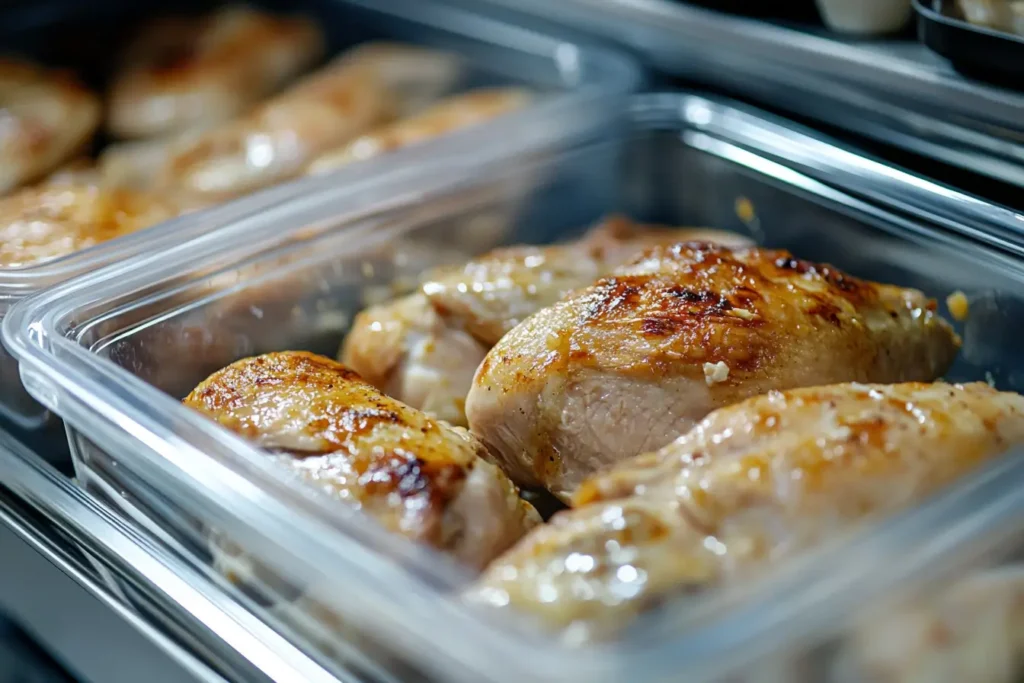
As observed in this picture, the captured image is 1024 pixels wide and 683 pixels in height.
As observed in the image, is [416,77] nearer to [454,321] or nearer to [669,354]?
[454,321]

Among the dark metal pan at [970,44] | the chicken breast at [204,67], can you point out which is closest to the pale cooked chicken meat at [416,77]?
the chicken breast at [204,67]

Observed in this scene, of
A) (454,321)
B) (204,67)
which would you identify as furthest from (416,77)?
(454,321)

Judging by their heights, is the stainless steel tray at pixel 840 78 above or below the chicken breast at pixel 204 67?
above

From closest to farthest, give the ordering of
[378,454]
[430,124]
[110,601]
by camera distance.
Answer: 1. [378,454]
2. [110,601]
3. [430,124]

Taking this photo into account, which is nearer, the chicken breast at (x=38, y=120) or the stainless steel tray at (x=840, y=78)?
the stainless steel tray at (x=840, y=78)

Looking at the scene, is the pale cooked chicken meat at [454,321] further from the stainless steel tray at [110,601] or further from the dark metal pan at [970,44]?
the dark metal pan at [970,44]

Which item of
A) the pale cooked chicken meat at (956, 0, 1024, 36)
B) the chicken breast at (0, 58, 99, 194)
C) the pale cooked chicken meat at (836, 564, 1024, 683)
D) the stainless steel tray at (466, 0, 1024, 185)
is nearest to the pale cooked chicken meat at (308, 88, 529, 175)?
the stainless steel tray at (466, 0, 1024, 185)
